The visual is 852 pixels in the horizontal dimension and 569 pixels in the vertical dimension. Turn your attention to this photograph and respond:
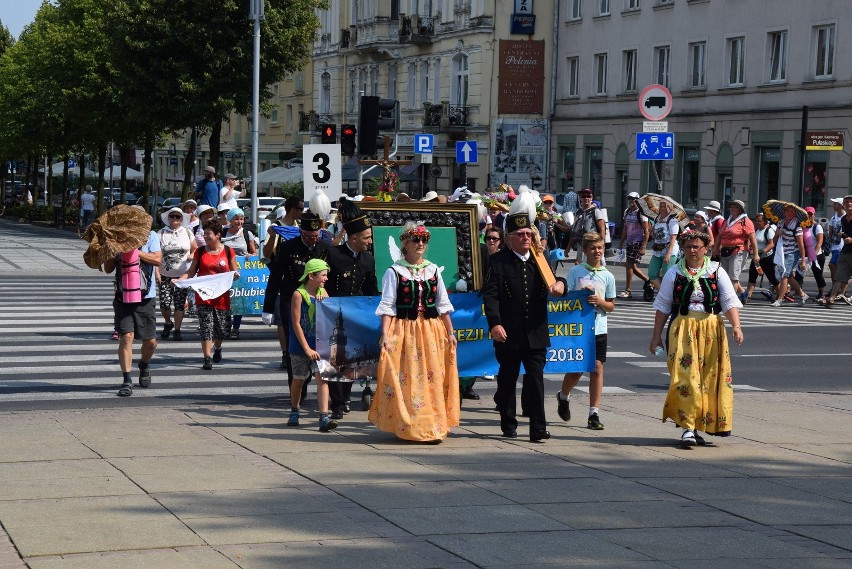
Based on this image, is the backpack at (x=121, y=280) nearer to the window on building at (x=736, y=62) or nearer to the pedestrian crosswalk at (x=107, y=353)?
the pedestrian crosswalk at (x=107, y=353)

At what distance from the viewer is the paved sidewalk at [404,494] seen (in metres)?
7.43

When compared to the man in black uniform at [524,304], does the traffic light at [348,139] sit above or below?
above

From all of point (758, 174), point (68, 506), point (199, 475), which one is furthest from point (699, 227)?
point (758, 174)

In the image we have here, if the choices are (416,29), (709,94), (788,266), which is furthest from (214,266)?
(416,29)

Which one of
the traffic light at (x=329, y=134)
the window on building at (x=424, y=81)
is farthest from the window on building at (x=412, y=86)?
the traffic light at (x=329, y=134)

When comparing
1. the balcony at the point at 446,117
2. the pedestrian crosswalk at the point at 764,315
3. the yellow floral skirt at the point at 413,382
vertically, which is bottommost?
the pedestrian crosswalk at the point at 764,315

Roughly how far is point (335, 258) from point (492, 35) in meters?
46.5

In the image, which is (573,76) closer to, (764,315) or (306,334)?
(764,315)

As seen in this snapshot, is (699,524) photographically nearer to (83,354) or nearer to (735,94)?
(83,354)

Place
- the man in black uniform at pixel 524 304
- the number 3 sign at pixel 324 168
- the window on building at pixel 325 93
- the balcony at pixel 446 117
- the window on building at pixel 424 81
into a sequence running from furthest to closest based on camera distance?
1. the window on building at pixel 325 93
2. the window on building at pixel 424 81
3. the balcony at pixel 446 117
4. the number 3 sign at pixel 324 168
5. the man in black uniform at pixel 524 304

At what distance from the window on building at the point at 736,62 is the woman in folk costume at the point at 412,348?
3439cm

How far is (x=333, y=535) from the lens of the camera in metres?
7.75

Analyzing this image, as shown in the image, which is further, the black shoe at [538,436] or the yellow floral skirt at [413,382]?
the black shoe at [538,436]

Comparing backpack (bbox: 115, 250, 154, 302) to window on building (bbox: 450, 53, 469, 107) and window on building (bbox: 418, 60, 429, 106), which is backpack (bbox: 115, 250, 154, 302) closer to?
window on building (bbox: 450, 53, 469, 107)
